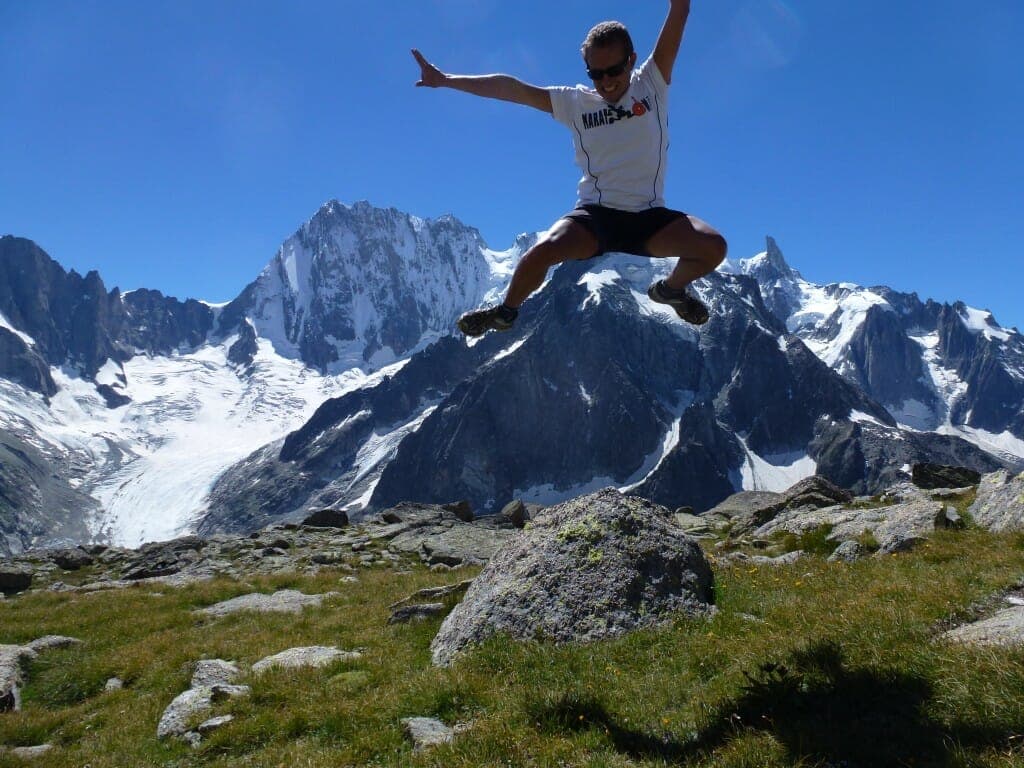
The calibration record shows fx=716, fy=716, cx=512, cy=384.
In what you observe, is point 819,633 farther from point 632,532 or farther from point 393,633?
point 393,633

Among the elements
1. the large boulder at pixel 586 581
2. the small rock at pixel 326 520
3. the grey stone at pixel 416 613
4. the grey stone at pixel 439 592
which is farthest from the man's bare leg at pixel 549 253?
the small rock at pixel 326 520

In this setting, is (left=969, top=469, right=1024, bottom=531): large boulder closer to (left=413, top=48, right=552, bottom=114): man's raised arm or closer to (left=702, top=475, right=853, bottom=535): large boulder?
(left=413, top=48, right=552, bottom=114): man's raised arm

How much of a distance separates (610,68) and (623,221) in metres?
1.83

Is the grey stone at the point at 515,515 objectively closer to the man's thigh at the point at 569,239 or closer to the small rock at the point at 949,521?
the small rock at the point at 949,521

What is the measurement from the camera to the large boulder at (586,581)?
1015 centimetres

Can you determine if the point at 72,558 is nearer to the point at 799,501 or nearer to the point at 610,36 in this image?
the point at 799,501

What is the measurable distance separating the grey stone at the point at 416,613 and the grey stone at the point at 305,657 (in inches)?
59.9

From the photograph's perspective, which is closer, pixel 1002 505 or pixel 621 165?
pixel 621 165

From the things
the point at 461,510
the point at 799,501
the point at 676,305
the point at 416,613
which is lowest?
the point at 416,613

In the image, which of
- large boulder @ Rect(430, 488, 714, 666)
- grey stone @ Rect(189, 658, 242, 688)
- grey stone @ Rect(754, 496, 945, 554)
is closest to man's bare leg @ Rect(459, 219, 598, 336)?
large boulder @ Rect(430, 488, 714, 666)

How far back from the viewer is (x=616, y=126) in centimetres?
897

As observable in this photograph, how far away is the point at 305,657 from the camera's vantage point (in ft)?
38.7

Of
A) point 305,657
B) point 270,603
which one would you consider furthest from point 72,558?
point 305,657

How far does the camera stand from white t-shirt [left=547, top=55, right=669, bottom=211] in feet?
29.4
